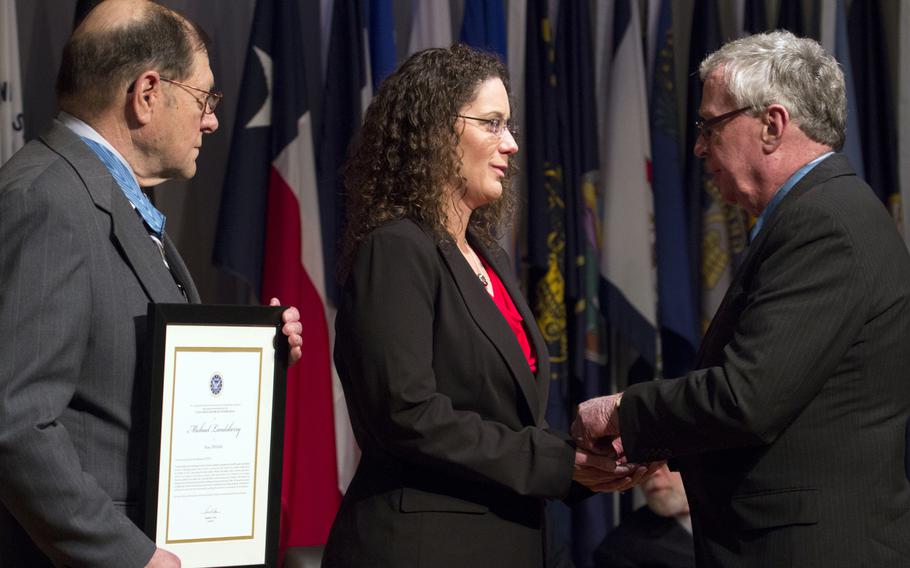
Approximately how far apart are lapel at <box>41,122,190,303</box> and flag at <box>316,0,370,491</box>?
2327 millimetres

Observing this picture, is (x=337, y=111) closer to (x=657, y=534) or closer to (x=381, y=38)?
(x=381, y=38)

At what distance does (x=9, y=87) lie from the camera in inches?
145

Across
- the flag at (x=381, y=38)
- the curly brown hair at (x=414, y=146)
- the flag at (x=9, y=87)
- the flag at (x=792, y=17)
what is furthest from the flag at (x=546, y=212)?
the curly brown hair at (x=414, y=146)

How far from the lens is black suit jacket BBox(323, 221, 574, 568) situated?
2045 millimetres

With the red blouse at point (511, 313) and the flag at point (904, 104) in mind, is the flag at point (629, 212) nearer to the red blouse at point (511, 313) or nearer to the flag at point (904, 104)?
the flag at point (904, 104)

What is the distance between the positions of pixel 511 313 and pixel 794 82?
0.73 meters

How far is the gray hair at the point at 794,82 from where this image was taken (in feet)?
7.32

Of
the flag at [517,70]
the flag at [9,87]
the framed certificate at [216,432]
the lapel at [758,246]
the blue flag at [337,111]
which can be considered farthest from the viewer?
the flag at [517,70]

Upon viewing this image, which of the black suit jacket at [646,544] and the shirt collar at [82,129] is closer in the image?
the shirt collar at [82,129]

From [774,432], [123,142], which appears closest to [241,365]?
[123,142]

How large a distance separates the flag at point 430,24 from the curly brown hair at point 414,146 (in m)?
2.05

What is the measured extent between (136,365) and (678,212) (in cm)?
311

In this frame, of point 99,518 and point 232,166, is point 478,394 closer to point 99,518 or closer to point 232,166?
point 99,518

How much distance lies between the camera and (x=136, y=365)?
174 centimetres
